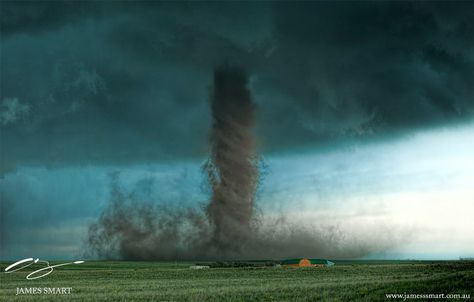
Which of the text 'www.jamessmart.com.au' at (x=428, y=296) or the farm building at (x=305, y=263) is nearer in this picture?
the text 'www.jamessmart.com.au' at (x=428, y=296)

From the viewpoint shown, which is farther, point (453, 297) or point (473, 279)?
point (473, 279)

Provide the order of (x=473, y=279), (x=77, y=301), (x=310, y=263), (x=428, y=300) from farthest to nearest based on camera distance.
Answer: (x=310, y=263) → (x=473, y=279) → (x=77, y=301) → (x=428, y=300)

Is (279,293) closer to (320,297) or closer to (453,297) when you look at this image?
(320,297)

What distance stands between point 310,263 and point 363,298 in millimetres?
122063

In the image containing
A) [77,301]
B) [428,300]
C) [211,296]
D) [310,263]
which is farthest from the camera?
[310,263]

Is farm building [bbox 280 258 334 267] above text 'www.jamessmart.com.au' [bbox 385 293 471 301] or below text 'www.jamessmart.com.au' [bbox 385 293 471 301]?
above

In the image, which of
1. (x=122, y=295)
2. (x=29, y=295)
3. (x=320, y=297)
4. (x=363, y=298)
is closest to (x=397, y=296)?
(x=363, y=298)

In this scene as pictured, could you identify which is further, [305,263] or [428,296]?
[305,263]

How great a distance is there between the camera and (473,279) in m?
64.1

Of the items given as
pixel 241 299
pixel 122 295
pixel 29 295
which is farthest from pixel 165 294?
pixel 29 295

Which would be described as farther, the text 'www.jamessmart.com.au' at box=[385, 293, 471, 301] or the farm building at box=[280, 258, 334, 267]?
the farm building at box=[280, 258, 334, 267]

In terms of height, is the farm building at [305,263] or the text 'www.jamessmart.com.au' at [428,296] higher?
the farm building at [305,263]

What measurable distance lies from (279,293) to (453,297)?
743 inches

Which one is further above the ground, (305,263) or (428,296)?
(305,263)
